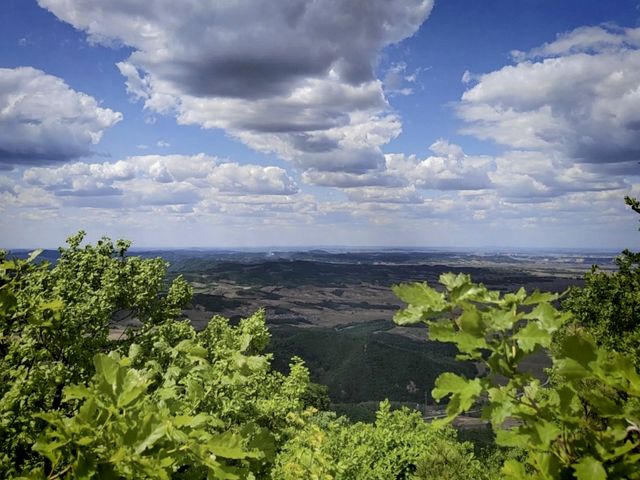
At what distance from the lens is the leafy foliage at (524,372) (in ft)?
8.00

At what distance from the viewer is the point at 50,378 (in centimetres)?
1172

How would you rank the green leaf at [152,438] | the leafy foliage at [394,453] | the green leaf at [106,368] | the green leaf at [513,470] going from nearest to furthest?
the green leaf at [152,438], the green leaf at [513,470], the green leaf at [106,368], the leafy foliage at [394,453]

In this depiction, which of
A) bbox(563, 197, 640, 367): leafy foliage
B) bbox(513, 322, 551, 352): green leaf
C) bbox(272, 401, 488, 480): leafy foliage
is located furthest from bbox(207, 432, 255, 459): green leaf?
bbox(563, 197, 640, 367): leafy foliage

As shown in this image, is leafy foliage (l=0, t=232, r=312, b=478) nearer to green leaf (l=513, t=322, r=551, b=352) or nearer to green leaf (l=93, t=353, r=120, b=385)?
green leaf (l=93, t=353, r=120, b=385)

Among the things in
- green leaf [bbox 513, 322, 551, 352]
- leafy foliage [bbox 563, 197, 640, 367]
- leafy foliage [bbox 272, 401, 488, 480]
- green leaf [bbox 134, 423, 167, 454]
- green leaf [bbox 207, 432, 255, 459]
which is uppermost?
green leaf [bbox 513, 322, 551, 352]

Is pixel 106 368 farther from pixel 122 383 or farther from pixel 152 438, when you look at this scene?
pixel 152 438

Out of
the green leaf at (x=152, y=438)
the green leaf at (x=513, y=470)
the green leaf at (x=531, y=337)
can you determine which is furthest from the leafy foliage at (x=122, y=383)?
the green leaf at (x=531, y=337)

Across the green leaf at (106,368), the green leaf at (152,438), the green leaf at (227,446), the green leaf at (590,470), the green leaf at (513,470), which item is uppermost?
the green leaf at (106,368)

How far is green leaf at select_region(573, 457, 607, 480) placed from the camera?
2395 millimetres

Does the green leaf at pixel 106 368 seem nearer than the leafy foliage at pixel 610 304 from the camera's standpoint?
Yes

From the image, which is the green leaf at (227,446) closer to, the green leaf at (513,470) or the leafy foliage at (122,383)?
the leafy foliage at (122,383)

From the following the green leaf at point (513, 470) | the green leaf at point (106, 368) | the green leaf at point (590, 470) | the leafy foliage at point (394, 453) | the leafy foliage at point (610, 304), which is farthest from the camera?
the leafy foliage at point (610, 304)

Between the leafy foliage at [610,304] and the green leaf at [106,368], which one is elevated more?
the green leaf at [106,368]

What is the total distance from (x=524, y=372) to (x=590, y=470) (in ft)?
1.86
